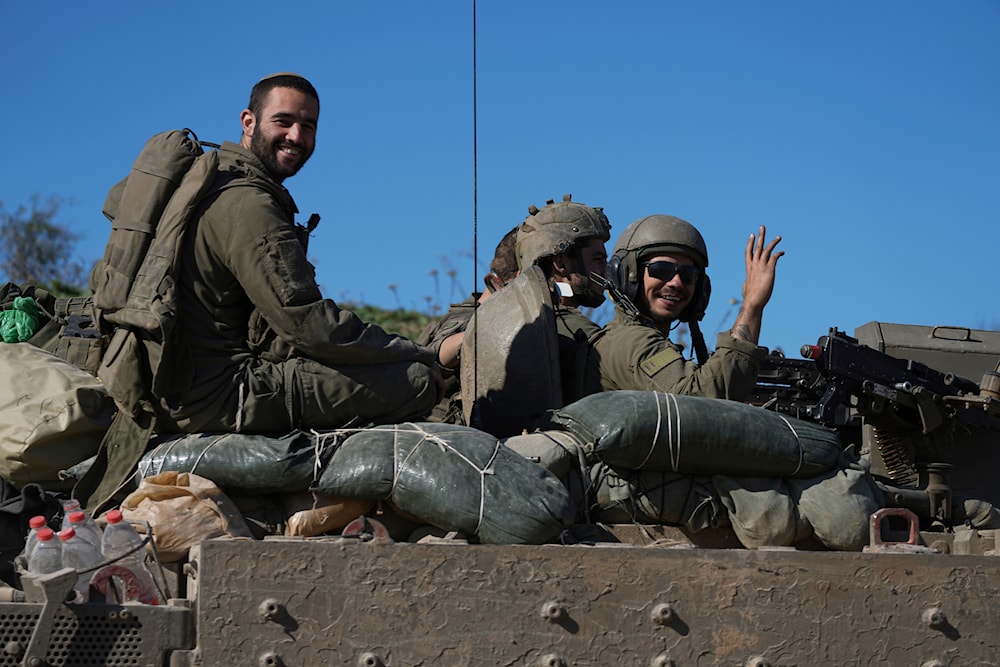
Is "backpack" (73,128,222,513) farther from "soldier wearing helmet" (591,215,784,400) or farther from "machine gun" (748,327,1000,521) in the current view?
"machine gun" (748,327,1000,521)

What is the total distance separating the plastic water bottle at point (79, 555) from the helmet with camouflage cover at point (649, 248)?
8.97 feet

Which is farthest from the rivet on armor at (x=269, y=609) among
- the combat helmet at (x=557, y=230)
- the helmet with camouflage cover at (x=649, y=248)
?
the combat helmet at (x=557, y=230)

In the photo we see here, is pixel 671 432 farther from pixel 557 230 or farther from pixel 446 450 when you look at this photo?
pixel 557 230

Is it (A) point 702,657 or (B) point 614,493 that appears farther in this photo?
(B) point 614,493

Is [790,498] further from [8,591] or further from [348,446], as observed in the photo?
[8,591]

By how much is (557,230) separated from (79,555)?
3.59m

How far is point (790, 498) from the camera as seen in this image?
4.85m

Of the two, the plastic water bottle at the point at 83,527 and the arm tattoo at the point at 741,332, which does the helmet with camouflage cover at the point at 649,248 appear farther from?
the plastic water bottle at the point at 83,527

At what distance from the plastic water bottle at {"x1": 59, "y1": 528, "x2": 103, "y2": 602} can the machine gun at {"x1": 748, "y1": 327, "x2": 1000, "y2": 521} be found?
3.04 metres

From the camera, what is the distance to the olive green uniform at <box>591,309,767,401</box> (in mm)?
5344

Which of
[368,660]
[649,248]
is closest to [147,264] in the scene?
[368,660]

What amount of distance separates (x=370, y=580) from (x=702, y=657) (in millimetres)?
1023

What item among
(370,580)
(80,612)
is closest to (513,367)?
(370,580)

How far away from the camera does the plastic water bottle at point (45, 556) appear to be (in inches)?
163
